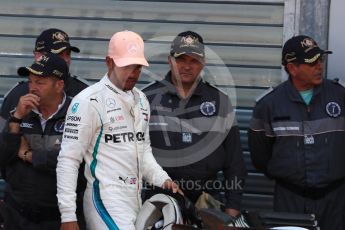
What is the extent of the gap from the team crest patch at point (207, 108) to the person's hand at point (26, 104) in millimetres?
1354

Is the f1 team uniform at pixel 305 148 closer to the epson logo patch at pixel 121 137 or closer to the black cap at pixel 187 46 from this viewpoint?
the black cap at pixel 187 46

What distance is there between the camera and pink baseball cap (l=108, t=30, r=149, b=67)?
5.57 metres

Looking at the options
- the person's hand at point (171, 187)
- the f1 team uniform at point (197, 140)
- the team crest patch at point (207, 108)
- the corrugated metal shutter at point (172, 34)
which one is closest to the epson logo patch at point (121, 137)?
the person's hand at point (171, 187)

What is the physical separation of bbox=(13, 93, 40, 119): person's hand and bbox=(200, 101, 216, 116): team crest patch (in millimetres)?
1354

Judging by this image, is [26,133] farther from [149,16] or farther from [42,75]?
[149,16]

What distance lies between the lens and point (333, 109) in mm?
6812

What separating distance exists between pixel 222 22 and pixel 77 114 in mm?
2638

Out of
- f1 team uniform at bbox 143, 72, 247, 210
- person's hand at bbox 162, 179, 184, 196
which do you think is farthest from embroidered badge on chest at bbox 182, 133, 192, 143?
person's hand at bbox 162, 179, 184, 196

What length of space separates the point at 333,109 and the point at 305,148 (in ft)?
1.29

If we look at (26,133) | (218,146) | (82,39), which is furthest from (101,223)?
(82,39)

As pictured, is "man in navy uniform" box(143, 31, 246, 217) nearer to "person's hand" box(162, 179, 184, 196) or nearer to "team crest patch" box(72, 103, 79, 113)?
"person's hand" box(162, 179, 184, 196)

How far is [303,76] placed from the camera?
681 cm

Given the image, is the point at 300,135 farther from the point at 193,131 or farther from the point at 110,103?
the point at 110,103

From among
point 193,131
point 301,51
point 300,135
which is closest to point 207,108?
point 193,131
